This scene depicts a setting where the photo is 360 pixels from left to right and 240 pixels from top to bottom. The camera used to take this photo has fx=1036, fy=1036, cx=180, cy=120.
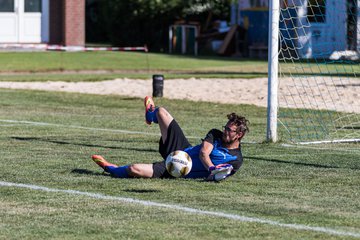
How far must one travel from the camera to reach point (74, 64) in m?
35.7

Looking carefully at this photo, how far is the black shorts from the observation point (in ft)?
35.9

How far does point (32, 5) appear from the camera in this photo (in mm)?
42594

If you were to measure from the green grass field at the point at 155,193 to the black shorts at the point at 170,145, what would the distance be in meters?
0.17

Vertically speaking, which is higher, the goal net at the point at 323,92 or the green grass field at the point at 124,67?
the goal net at the point at 323,92

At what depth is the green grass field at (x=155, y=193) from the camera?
321 inches

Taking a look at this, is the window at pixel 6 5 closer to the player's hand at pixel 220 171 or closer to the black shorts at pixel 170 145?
the black shorts at pixel 170 145

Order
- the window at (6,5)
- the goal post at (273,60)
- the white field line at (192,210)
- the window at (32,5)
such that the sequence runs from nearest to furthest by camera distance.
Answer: the white field line at (192,210) < the goal post at (273,60) < the window at (6,5) < the window at (32,5)

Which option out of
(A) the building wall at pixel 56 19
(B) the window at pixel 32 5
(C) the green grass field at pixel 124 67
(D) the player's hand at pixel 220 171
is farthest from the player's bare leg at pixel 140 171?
(B) the window at pixel 32 5

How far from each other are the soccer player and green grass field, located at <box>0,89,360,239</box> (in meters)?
0.14

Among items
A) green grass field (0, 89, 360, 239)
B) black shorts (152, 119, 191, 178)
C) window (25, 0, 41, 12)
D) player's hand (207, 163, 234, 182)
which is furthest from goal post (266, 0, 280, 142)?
window (25, 0, 41, 12)

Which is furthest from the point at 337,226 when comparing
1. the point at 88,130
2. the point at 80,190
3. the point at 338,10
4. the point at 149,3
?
the point at 149,3

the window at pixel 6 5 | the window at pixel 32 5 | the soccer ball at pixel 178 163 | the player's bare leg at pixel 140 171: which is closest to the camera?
the soccer ball at pixel 178 163

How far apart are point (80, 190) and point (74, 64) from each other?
84.9ft

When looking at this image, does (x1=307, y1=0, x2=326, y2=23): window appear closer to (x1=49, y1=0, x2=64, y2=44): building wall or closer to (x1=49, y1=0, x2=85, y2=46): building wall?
(x1=49, y1=0, x2=85, y2=46): building wall
